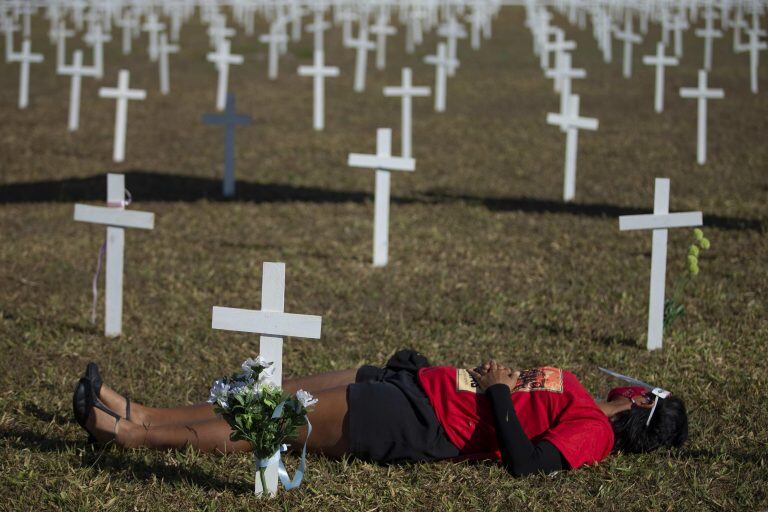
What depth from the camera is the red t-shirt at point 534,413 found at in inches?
160

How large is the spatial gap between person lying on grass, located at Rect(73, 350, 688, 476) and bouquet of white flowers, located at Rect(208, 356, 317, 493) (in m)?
0.52

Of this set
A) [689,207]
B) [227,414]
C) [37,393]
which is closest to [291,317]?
[227,414]

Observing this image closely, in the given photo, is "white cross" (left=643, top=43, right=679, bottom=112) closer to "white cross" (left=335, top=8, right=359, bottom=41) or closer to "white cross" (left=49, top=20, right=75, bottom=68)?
"white cross" (left=335, top=8, right=359, bottom=41)

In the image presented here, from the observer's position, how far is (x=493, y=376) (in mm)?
4094

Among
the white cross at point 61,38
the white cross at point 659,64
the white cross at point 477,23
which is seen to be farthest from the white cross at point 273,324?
the white cross at point 477,23

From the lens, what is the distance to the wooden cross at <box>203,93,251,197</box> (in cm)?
1118

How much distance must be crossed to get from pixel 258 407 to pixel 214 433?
740 millimetres

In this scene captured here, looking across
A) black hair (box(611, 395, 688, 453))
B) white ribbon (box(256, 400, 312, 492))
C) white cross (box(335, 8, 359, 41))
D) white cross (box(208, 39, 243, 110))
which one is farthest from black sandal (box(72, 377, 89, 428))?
white cross (box(335, 8, 359, 41))

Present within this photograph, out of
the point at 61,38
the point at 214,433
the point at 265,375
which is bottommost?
the point at 214,433

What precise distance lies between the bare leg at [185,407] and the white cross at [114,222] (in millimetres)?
1722

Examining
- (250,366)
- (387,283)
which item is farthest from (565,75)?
(250,366)

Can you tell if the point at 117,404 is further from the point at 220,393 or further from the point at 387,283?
the point at 387,283

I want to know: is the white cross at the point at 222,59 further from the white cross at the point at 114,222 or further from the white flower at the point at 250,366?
the white flower at the point at 250,366

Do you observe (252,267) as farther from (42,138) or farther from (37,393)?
(42,138)
